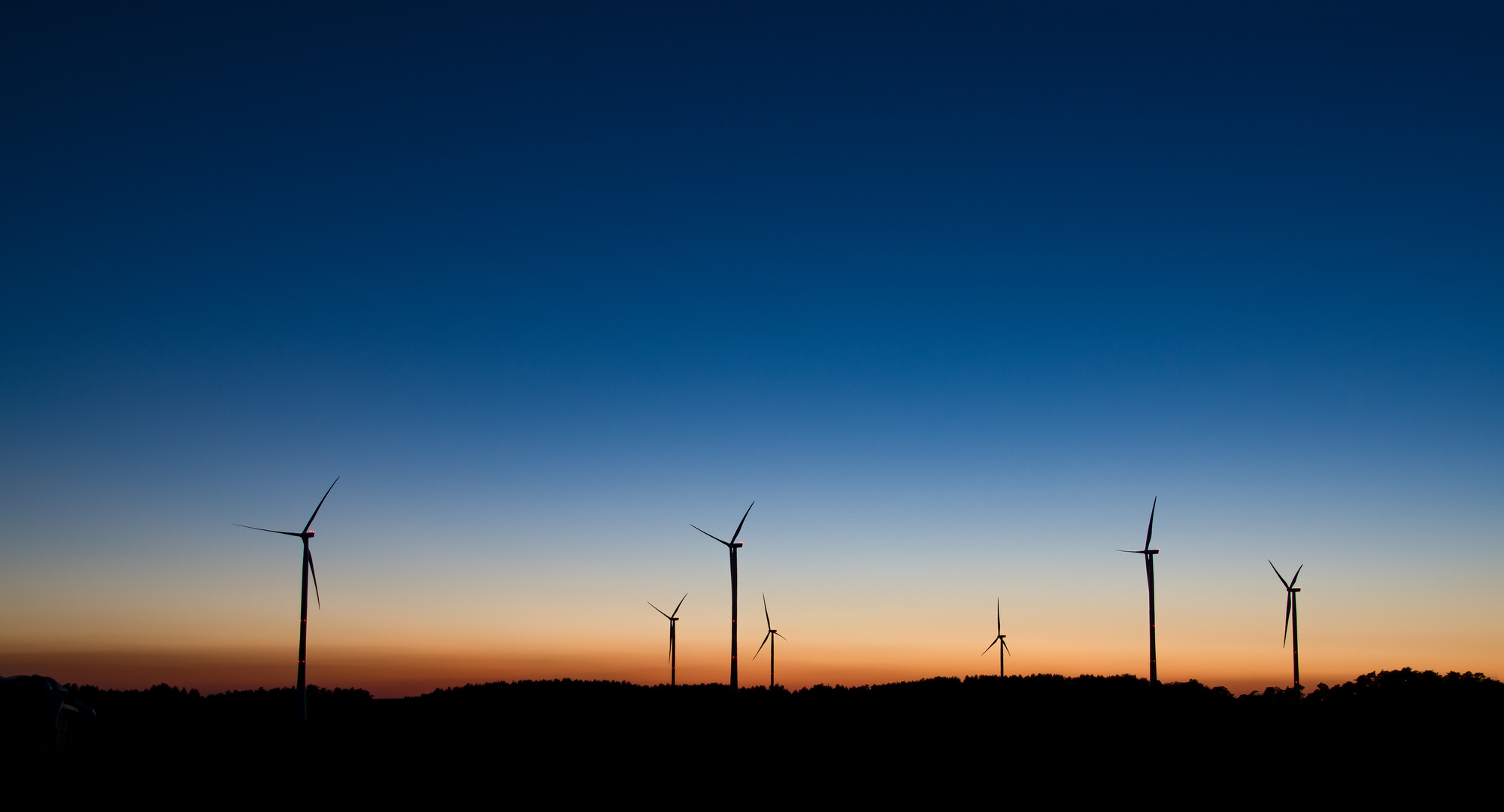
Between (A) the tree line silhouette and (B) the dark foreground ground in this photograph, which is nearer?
(B) the dark foreground ground

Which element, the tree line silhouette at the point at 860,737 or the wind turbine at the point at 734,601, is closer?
the tree line silhouette at the point at 860,737

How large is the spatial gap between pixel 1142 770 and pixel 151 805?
4804 centimetres

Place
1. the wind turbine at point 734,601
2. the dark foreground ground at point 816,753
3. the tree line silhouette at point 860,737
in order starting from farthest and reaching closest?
1. the wind turbine at point 734,601
2. the tree line silhouette at point 860,737
3. the dark foreground ground at point 816,753

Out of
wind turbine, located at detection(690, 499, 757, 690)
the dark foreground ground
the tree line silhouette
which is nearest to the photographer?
the dark foreground ground

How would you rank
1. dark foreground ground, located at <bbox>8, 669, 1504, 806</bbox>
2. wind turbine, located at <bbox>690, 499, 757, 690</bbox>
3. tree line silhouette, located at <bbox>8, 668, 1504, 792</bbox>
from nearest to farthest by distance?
dark foreground ground, located at <bbox>8, 669, 1504, 806</bbox> < tree line silhouette, located at <bbox>8, 668, 1504, 792</bbox> < wind turbine, located at <bbox>690, 499, 757, 690</bbox>

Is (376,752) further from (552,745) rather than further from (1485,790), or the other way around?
(1485,790)

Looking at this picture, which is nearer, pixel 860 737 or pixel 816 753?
pixel 816 753

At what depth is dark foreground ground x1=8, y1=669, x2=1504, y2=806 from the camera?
48938 millimetres

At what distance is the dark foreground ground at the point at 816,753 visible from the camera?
48.9 metres

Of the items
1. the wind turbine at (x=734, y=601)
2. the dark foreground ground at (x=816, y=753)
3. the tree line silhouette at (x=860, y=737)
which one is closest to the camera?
the dark foreground ground at (x=816, y=753)

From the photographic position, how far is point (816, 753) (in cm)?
6041

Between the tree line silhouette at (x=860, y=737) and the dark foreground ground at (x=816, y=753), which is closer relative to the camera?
the dark foreground ground at (x=816, y=753)

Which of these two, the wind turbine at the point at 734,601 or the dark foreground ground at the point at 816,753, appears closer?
the dark foreground ground at the point at 816,753

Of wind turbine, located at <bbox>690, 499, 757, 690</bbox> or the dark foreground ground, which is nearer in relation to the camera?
the dark foreground ground
